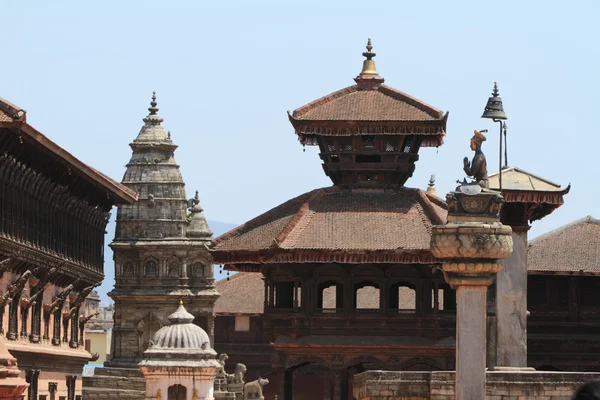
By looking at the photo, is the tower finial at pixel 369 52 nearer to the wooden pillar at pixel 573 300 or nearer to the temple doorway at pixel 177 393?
the wooden pillar at pixel 573 300

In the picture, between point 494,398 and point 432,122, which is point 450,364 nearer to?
point 432,122

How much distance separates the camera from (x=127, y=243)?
4437 inches

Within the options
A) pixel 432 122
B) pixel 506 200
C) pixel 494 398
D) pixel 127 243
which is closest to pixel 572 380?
pixel 494 398

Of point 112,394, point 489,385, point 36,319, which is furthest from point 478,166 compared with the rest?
point 112,394

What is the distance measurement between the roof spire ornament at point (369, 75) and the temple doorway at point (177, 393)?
924 inches

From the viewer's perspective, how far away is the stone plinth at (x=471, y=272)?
37.6 meters

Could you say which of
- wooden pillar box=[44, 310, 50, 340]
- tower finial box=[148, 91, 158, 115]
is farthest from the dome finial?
wooden pillar box=[44, 310, 50, 340]

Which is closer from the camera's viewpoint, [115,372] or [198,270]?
[115,372]

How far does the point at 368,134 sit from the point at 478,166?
1913cm

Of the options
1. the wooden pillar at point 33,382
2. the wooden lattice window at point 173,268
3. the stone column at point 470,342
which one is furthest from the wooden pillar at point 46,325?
the wooden lattice window at point 173,268

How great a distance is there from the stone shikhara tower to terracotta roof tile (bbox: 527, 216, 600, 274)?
42.5 m

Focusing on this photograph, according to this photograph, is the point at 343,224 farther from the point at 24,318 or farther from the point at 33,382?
the point at 33,382

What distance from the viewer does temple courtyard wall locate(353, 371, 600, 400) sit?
137 ft

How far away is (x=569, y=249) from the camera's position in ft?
218
